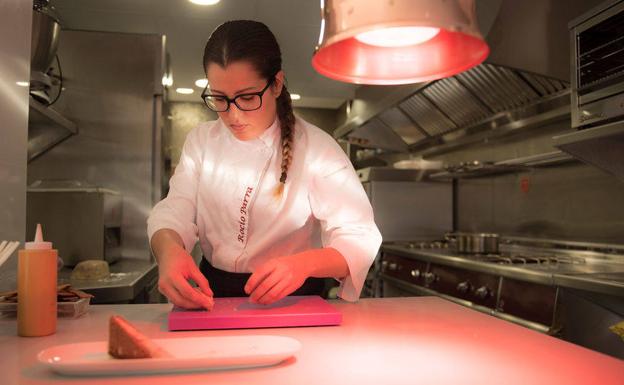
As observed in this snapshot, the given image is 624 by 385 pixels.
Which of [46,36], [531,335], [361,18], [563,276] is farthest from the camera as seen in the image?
[46,36]

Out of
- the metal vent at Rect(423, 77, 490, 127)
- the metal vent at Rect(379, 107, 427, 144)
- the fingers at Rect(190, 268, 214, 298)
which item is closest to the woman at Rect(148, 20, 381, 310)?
the fingers at Rect(190, 268, 214, 298)

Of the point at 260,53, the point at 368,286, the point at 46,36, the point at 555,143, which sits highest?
the point at 46,36

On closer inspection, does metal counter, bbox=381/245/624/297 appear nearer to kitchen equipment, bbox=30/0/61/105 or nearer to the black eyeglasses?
the black eyeglasses

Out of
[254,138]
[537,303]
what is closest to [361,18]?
[254,138]

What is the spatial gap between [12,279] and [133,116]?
6.81 ft

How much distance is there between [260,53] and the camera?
1344mm

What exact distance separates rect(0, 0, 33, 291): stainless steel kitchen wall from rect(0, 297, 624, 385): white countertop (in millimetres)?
357

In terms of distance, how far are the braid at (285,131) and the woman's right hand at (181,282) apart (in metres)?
0.36

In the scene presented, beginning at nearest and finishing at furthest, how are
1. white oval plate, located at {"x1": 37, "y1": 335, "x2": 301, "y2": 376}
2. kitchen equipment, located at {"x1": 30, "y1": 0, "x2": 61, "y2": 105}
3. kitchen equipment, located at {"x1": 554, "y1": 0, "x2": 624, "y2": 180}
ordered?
white oval plate, located at {"x1": 37, "y1": 335, "x2": 301, "y2": 376} → kitchen equipment, located at {"x1": 554, "y1": 0, "x2": 624, "y2": 180} → kitchen equipment, located at {"x1": 30, "y1": 0, "x2": 61, "y2": 105}

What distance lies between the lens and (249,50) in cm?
132

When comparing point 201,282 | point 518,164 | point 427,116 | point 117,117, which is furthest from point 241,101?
point 427,116

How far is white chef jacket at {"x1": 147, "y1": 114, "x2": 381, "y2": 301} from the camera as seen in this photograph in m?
1.43

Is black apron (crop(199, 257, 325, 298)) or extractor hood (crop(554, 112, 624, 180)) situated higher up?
extractor hood (crop(554, 112, 624, 180))

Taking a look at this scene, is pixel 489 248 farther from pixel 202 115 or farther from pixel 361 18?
pixel 202 115
